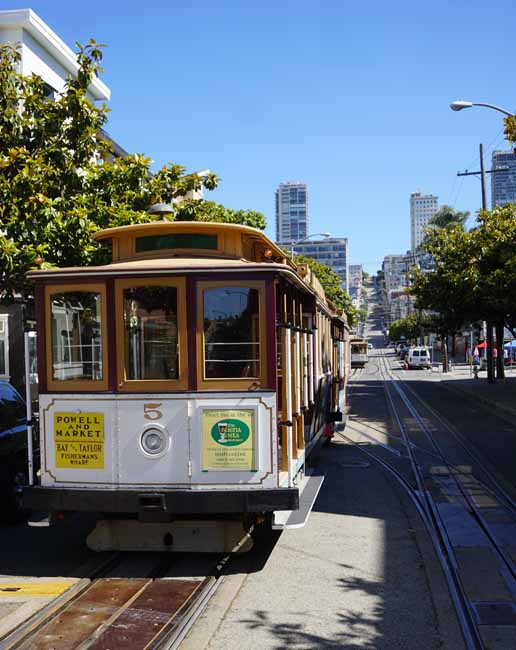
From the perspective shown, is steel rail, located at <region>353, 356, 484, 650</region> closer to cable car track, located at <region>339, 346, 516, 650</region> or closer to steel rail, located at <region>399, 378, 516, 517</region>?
cable car track, located at <region>339, 346, 516, 650</region>

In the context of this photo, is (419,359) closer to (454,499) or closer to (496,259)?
(496,259)

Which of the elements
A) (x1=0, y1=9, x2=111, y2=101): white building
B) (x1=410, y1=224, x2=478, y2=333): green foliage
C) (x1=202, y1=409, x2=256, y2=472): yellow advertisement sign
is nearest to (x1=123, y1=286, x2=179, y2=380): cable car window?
(x1=202, y1=409, x2=256, y2=472): yellow advertisement sign

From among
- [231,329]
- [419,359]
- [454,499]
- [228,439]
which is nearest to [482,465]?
[454,499]

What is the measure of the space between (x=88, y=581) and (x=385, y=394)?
83.2 ft

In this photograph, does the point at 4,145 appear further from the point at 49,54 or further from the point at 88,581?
the point at 49,54

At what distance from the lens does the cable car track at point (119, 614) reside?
538 centimetres

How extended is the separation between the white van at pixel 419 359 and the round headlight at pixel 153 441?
5505 centimetres

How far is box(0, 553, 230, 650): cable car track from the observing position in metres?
5.38

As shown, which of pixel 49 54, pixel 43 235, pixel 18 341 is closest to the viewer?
pixel 43 235

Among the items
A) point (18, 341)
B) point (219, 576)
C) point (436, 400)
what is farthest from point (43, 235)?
point (436, 400)

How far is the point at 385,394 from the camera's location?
102 feet

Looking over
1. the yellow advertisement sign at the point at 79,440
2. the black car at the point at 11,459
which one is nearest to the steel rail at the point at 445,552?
the yellow advertisement sign at the point at 79,440

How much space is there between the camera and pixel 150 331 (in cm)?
692

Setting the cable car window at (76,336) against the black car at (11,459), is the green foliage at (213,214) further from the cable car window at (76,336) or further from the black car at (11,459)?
the cable car window at (76,336)
